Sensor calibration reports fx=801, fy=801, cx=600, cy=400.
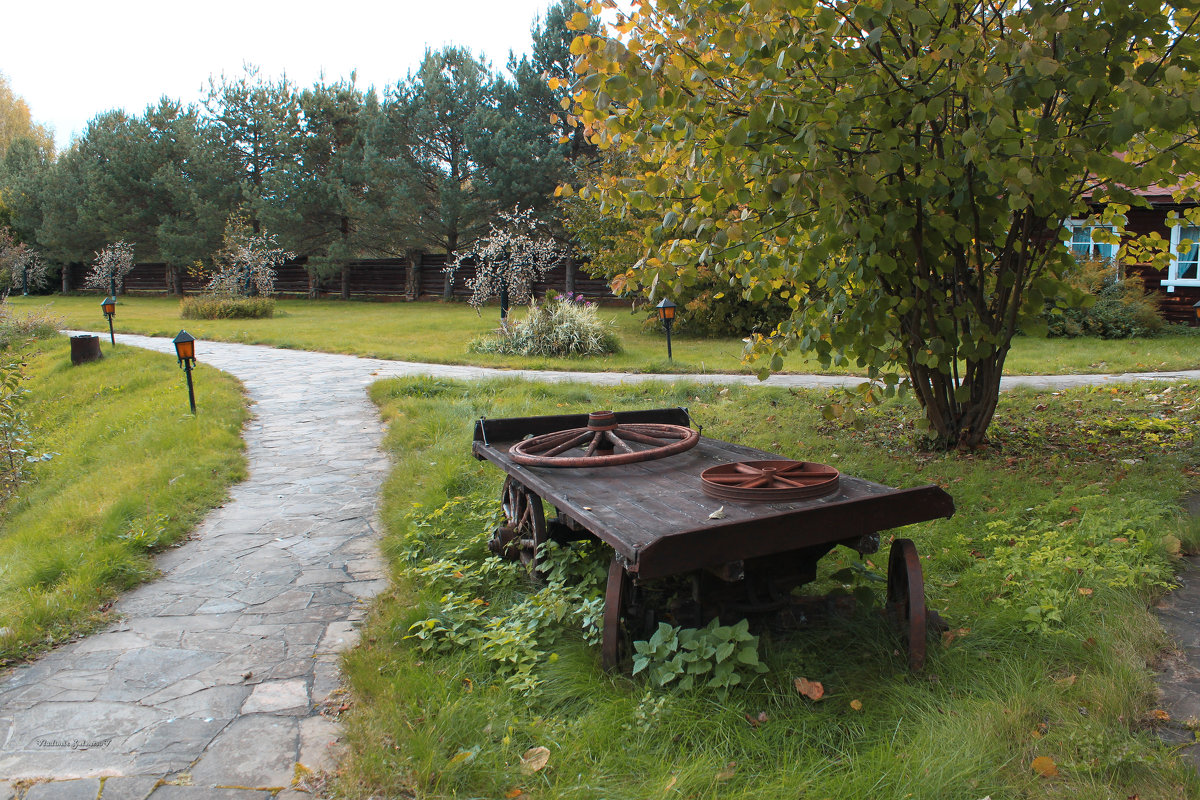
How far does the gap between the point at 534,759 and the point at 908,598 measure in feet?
4.83

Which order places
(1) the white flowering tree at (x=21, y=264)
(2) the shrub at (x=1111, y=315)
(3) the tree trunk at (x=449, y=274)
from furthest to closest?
(1) the white flowering tree at (x=21, y=264) < (3) the tree trunk at (x=449, y=274) < (2) the shrub at (x=1111, y=315)

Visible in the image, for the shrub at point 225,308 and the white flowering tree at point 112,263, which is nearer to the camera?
the shrub at point 225,308

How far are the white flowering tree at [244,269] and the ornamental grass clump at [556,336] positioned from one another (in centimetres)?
1244

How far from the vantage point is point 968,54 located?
3785 millimetres

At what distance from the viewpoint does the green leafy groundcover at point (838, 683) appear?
92.4 inches

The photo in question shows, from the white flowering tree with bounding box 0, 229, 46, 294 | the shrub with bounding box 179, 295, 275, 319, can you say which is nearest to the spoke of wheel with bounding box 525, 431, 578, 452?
the shrub with bounding box 179, 295, 275, 319

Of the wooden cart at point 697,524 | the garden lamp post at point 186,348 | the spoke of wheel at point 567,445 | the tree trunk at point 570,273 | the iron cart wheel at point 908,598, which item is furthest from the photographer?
the tree trunk at point 570,273

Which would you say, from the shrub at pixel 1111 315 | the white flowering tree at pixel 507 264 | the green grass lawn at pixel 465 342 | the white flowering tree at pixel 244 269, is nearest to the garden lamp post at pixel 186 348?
the green grass lawn at pixel 465 342

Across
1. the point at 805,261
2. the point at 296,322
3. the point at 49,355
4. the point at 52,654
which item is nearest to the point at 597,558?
the point at 805,261

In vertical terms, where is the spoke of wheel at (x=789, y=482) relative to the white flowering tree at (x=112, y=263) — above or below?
below

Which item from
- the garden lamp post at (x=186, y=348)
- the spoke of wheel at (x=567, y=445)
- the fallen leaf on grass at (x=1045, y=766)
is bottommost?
the fallen leaf on grass at (x=1045, y=766)

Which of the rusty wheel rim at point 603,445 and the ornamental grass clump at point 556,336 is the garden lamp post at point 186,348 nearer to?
the rusty wheel rim at point 603,445

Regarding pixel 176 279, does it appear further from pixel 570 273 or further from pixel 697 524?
pixel 697 524

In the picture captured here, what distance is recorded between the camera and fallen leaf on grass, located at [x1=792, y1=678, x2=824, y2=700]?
273 centimetres
